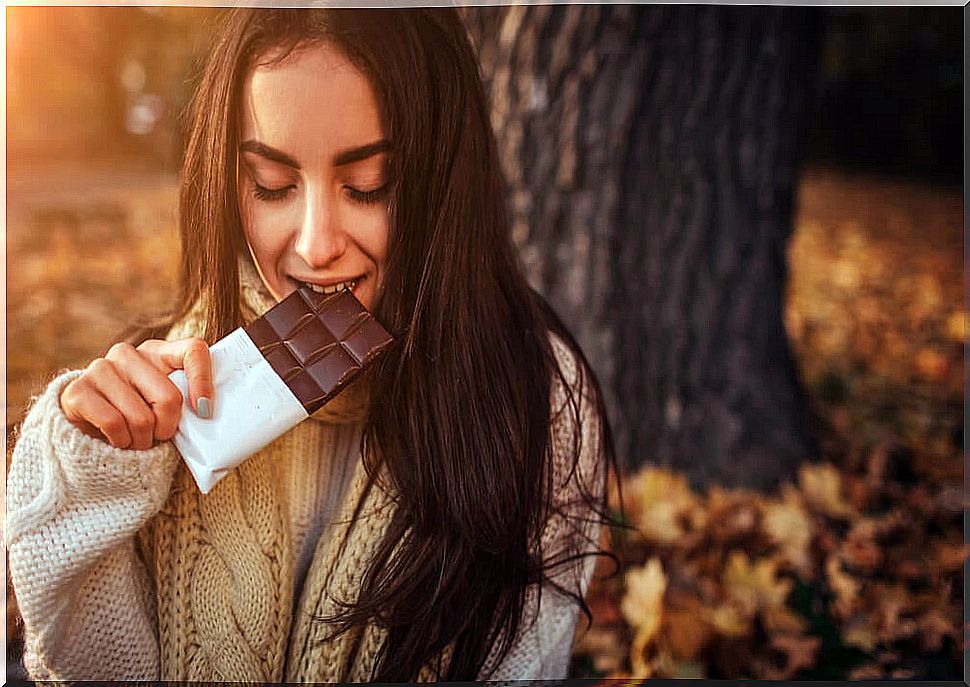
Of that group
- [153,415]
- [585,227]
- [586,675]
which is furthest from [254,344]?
[586,675]

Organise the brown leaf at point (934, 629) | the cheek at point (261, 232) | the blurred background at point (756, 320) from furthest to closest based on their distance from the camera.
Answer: the brown leaf at point (934, 629) → the blurred background at point (756, 320) → the cheek at point (261, 232)

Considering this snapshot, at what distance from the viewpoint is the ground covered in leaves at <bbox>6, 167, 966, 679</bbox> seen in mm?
1726

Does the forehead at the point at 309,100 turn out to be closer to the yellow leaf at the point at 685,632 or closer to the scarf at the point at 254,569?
the scarf at the point at 254,569

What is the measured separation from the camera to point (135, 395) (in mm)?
1488

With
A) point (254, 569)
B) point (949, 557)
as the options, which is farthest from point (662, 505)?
point (254, 569)

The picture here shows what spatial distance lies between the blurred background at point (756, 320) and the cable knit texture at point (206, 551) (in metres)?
0.18

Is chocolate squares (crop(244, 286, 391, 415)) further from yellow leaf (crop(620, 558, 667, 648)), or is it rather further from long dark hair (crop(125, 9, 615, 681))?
yellow leaf (crop(620, 558, 667, 648))

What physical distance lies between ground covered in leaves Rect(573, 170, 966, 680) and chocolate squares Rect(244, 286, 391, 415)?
682 millimetres

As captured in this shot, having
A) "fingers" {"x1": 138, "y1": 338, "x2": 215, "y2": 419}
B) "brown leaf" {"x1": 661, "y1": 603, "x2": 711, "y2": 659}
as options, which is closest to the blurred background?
"brown leaf" {"x1": 661, "y1": 603, "x2": 711, "y2": 659}

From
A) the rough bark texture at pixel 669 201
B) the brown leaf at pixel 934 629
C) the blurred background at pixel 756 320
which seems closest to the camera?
the blurred background at pixel 756 320

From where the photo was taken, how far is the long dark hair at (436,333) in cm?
154

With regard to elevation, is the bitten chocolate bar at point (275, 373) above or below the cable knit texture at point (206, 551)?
above

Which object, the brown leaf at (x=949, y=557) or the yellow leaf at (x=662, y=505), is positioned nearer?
the brown leaf at (x=949, y=557)

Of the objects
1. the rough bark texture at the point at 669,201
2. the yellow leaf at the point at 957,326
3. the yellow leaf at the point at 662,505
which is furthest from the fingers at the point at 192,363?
the yellow leaf at the point at 957,326
